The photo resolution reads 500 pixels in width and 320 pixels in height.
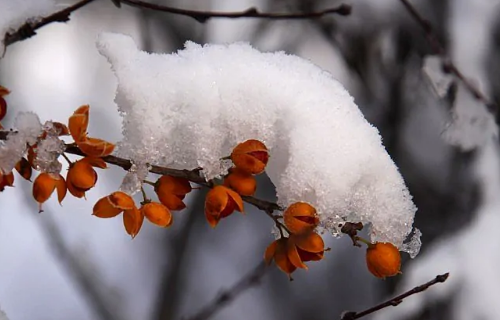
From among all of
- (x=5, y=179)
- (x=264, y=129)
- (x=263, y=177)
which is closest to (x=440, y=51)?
(x=264, y=129)

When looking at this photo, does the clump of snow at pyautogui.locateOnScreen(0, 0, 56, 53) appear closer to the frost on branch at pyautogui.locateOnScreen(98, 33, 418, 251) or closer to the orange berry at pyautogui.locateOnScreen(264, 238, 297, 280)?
the frost on branch at pyautogui.locateOnScreen(98, 33, 418, 251)

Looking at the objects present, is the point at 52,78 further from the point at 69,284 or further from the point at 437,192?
the point at 437,192

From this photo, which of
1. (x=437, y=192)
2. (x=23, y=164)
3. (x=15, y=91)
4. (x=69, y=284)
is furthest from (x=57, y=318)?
(x=23, y=164)

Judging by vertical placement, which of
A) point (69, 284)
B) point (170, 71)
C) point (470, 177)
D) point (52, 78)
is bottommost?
point (69, 284)

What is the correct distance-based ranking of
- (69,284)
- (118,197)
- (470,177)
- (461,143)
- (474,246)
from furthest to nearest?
(69,284) < (470,177) < (474,246) < (461,143) < (118,197)

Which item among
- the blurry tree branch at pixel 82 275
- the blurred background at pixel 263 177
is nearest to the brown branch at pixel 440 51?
the blurred background at pixel 263 177

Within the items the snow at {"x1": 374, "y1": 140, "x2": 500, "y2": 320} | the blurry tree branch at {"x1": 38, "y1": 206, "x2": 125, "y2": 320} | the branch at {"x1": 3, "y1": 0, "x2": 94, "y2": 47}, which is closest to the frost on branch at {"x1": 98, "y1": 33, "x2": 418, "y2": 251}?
the branch at {"x1": 3, "y1": 0, "x2": 94, "y2": 47}

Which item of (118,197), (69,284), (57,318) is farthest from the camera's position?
(57,318)

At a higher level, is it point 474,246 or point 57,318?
point 474,246
